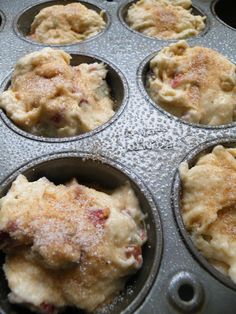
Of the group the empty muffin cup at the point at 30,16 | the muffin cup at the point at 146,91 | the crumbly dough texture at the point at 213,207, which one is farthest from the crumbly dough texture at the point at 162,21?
the crumbly dough texture at the point at 213,207

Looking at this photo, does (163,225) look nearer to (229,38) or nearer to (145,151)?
(145,151)

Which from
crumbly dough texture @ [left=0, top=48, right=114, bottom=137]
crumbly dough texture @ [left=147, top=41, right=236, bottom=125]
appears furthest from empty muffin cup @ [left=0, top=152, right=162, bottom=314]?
crumbly dough texture @ [left=147, top=41, right=236, bottom=125]

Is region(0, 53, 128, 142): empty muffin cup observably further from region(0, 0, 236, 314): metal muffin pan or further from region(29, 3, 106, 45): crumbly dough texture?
region(29, 3, 106, 45): crumbly dough texture

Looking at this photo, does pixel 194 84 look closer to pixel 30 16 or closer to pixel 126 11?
pixel 126 11

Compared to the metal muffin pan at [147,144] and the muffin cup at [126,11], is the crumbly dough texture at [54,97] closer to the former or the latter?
the metal muffin pan at [147,144]

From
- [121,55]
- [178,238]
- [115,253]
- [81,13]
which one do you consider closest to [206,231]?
[178,238]

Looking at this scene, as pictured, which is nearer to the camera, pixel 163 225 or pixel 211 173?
pixel 163 225
